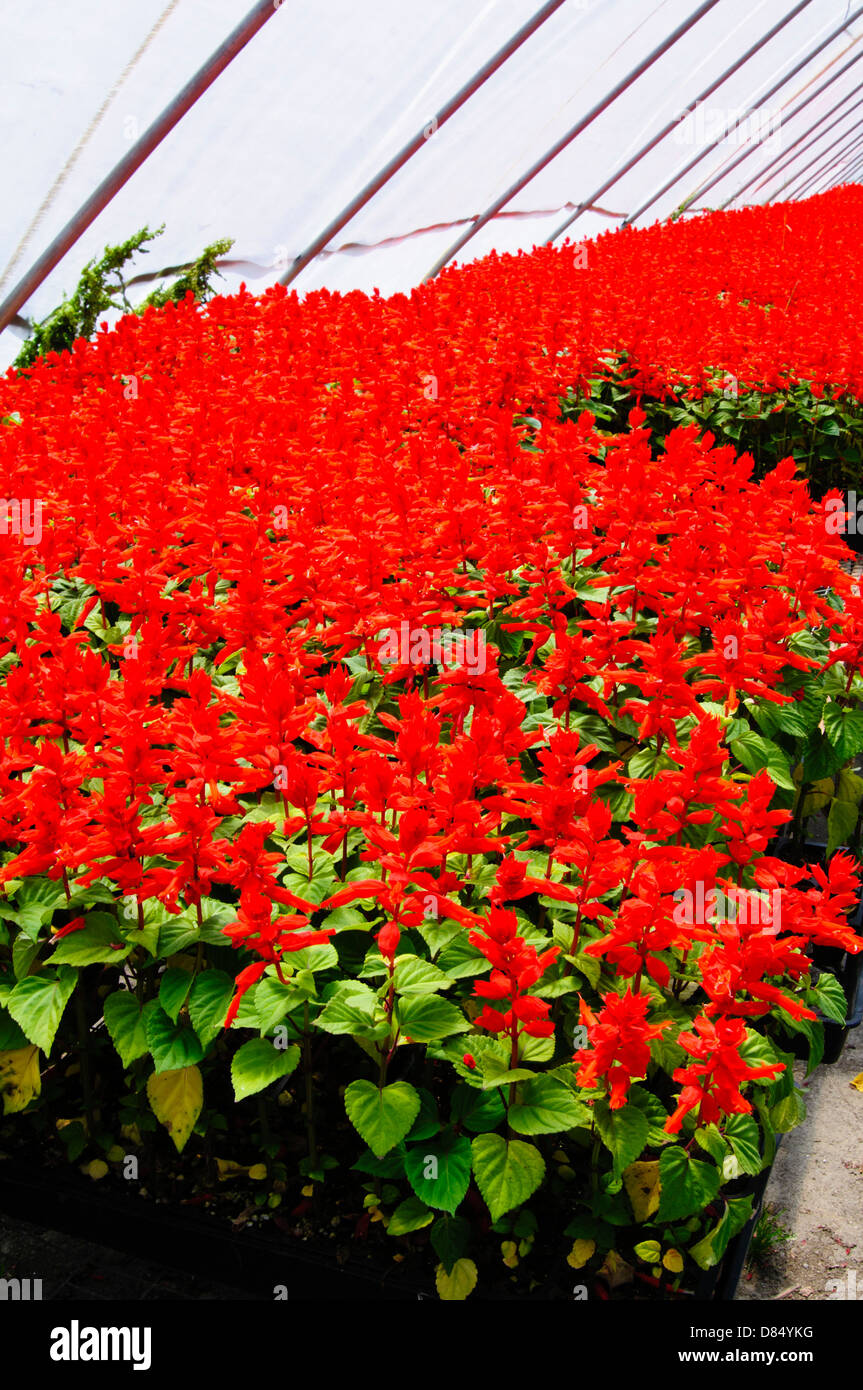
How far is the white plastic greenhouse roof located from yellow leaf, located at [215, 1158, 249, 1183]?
5582 mm

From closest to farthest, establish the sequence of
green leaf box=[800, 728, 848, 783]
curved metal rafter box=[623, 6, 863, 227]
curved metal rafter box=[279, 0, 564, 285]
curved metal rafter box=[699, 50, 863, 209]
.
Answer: green leaf box=[800, 728, 848, 783] → curved metal rafter box=[279, 0, 564, 285] → curved metal rafter box=[623, 6, 863, 227] → curved metal rafter box=[699, 50, 863, 209]

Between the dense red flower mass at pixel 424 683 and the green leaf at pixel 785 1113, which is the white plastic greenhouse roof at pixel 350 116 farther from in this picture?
the green leaf at pixel 785 1113

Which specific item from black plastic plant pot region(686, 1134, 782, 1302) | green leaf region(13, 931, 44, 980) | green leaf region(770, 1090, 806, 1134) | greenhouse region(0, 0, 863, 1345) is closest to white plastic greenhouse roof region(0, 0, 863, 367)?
greenhouse region(0, 0, 863, 1345)

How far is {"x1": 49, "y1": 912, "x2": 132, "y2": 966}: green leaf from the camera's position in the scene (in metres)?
1.94

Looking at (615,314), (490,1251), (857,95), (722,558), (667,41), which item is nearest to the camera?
(490,1251)

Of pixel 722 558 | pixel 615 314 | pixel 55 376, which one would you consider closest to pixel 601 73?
pixel 615 314

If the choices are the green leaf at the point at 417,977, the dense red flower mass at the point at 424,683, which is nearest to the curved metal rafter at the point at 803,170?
the dense red flower mass at the point at 424,683

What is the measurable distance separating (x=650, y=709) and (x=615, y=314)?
4.37 m

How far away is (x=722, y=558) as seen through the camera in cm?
293

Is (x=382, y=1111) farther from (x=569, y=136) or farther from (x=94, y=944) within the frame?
(x=569, y=136)

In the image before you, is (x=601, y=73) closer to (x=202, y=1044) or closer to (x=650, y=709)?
(x=650, y=709)

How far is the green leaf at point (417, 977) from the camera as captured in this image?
1832 mm

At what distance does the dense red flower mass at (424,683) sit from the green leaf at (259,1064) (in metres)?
0.18

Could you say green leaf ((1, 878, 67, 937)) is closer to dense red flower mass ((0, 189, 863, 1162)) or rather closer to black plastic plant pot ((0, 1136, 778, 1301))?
dense red flower mass ((0, 189, 863, 1162))
